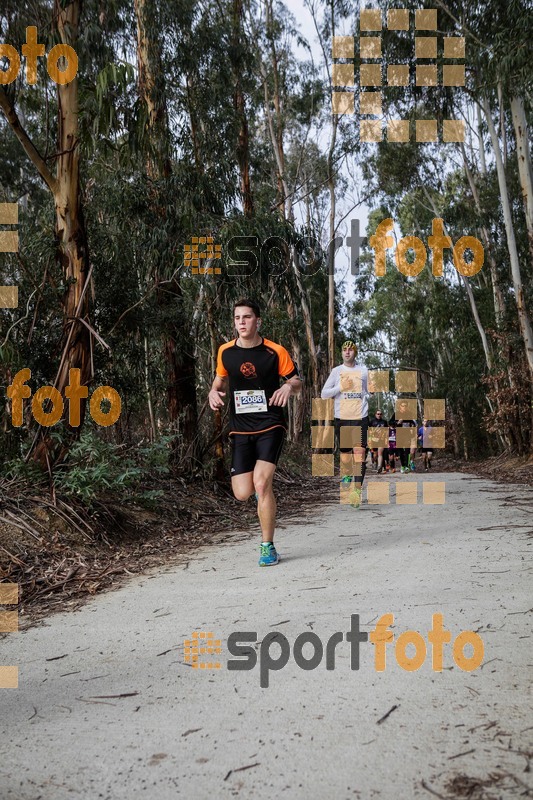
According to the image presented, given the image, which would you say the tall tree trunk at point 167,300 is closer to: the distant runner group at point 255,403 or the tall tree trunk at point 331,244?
the distant runner group at point 255,403

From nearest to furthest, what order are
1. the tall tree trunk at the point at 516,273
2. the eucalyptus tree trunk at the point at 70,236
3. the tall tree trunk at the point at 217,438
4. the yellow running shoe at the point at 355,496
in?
the eucalyptus tree trunk at the point at 70,236, the yellow running shoe at the point at 355,496, the tall tree trunk at the point at 217,438, the tall tree trunk at the point at 516,273

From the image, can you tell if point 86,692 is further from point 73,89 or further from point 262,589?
point 73,89

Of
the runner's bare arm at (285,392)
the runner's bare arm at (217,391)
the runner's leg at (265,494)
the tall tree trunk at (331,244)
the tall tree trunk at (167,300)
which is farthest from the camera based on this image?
the tall tree trunk at (331,244)

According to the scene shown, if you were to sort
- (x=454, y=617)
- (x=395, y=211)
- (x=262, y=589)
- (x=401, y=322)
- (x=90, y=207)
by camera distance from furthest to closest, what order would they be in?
(x=401, y=322), (x=395, y=211), (x=90, y=207), (x=262, y=589), (x=454, y=617)

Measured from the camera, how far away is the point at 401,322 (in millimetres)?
37250

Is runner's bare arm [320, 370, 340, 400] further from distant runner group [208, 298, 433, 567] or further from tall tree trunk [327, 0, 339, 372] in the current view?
tall tree trunk [327, 0, 339, 372]

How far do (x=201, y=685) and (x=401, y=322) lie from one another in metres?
35.2

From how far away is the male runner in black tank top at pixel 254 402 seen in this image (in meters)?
5.77

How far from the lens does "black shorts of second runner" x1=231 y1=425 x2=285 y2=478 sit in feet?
19.1

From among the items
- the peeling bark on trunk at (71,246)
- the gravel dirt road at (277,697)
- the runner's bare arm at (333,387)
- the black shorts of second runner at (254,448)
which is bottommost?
the gravel dirt road at (277,697)

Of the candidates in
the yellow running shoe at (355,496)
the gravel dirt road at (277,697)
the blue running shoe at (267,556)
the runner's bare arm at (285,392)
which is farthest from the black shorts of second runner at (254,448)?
the yellow running shoe at (355,496)

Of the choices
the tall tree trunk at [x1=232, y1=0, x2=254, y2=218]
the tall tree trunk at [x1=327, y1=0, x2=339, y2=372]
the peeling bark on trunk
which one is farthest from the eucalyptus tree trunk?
the tall tree trunk at [x1=327, y1=0, x2=339, y2=372]

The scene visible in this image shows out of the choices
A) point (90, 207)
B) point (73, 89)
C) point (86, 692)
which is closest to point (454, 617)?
point (86, 692)

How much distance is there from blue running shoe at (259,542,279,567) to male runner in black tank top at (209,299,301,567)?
0.19 metres
